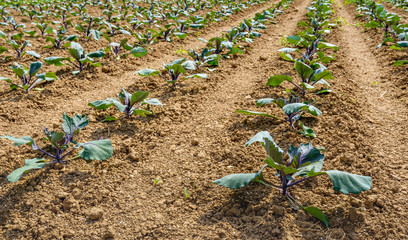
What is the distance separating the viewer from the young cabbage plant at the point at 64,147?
2.03 metres

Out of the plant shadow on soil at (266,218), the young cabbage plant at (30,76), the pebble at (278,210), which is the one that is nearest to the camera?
the plant shadow on soil at (266,218)

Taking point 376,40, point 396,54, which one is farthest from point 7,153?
point 376,40

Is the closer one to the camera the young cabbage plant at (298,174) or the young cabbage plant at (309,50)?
the young cabbage plant at (298,174)

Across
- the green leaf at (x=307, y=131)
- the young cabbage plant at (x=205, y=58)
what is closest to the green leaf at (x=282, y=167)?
the green leaf at (x=307, y=131)

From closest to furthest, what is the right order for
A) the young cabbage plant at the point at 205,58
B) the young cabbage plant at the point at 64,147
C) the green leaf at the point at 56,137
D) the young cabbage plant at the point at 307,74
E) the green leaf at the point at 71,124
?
1. the young cabbage plant at the point at 64,147
2. the green leaf at the point at 56,137
3. the green leaf at the point at 71,124
4. the young cabbage plant at the point at 307,74
5. the young cabbage plant at the point at 205,58

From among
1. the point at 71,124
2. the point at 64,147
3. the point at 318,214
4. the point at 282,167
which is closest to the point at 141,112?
the point at 71,124

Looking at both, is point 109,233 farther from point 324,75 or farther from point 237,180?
point 324,75

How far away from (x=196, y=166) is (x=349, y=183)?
1159mm

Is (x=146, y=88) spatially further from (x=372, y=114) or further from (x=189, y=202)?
(x=372, y=114)

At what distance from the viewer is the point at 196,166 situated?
2.37 m

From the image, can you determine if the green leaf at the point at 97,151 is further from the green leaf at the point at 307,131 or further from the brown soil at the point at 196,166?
the green leaf at the point at 307,131

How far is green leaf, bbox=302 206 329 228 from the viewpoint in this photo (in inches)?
69.5

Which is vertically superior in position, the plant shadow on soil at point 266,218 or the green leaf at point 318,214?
the green leaf at point 318,214

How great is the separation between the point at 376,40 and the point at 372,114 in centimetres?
389
